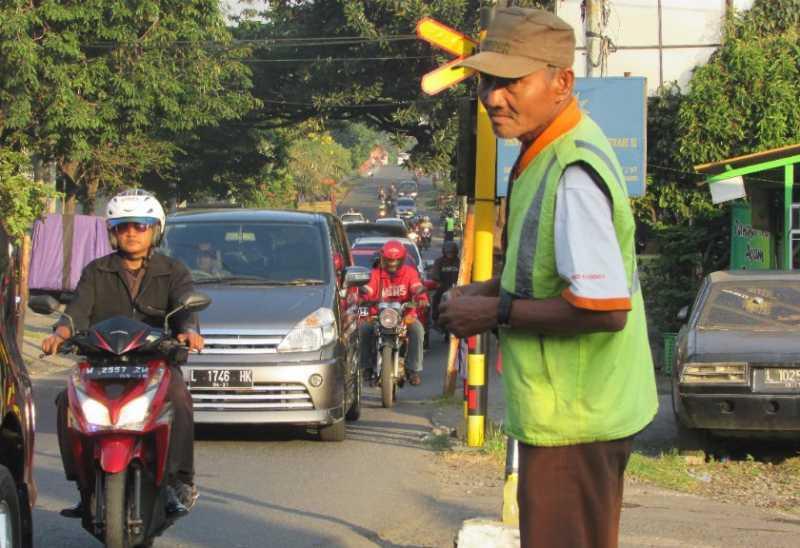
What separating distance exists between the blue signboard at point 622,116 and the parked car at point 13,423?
20.8 feet

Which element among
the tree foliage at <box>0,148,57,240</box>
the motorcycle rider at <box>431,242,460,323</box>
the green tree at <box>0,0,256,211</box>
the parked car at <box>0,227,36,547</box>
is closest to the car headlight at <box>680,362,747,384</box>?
the parked car at <box>0,227,36,547</box>

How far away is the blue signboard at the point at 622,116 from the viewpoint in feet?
37.8

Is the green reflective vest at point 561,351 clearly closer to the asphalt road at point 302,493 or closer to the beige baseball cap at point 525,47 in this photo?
the beige baseball cap at point 525,47

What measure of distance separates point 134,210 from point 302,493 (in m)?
2.86

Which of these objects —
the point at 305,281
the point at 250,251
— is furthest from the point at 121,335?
the point at 250,251

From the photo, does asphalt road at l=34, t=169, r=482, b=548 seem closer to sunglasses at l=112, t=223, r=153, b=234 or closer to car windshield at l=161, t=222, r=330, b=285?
car windshield at l=161, t=222, r=330, b=285

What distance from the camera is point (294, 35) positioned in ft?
129

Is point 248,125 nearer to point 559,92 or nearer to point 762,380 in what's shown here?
point 762,380

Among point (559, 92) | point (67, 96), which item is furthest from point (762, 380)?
point (67, 96)

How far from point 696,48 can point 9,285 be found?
24048 mm

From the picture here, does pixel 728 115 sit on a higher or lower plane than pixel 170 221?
higher

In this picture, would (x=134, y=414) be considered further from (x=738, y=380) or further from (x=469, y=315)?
(x=738, y=380)

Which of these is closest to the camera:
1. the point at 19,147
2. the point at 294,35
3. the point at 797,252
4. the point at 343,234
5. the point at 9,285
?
the point at 9,285

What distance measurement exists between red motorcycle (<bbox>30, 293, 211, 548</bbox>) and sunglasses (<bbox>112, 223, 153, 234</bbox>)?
0.58 meters
